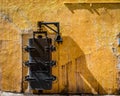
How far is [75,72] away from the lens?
1003 centimetres

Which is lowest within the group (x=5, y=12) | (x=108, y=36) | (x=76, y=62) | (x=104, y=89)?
(x=104, y=89)

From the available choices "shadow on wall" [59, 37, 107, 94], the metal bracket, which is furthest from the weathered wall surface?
the metal bracket

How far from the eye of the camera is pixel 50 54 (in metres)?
9.74

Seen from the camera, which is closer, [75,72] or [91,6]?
[91,6]

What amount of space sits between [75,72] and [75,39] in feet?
2.97

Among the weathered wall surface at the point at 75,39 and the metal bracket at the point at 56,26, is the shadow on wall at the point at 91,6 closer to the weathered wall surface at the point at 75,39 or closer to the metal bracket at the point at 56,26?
the weathered wall surface at the point at 75,39

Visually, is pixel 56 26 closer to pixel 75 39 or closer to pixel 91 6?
pixel 75 39

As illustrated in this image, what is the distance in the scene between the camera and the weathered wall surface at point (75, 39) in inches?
391

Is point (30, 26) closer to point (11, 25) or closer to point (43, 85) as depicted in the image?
point (11, 25)

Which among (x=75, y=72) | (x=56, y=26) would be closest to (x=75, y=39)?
(x=56, y=26)

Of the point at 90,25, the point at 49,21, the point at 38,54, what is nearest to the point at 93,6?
the point at 90,25

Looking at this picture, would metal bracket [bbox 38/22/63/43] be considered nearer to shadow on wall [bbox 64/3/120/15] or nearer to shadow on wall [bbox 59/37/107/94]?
shadow on wall [bbox 59/37/107/94]

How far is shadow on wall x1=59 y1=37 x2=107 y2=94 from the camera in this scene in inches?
393

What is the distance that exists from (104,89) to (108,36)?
4.79 ft
